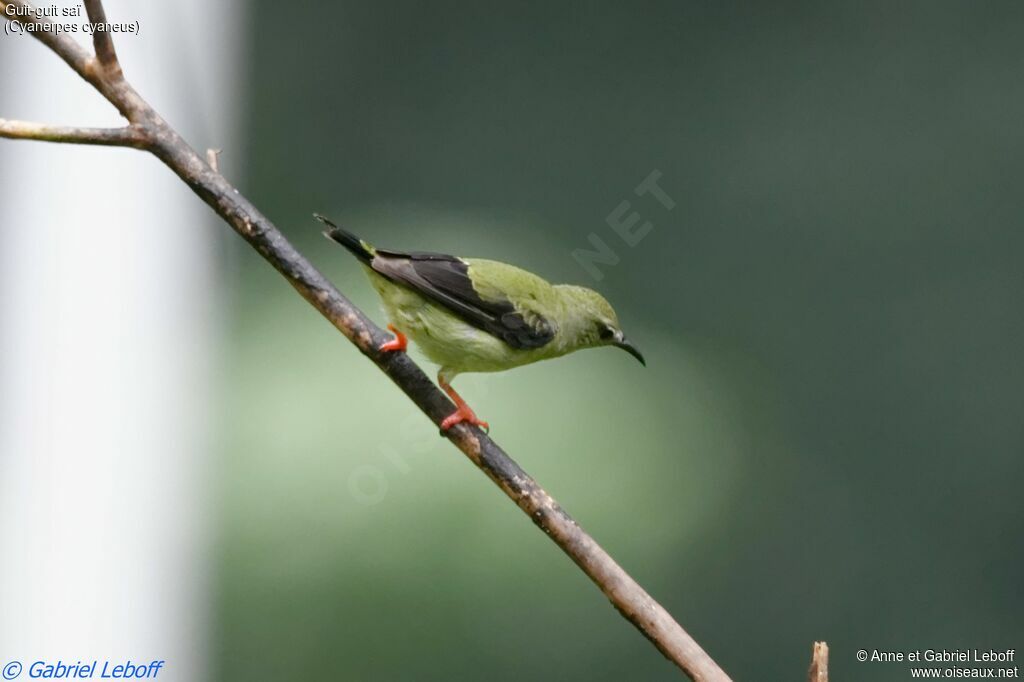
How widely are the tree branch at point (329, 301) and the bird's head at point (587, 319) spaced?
135 centimetres

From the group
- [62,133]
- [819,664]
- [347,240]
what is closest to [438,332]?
[347,240]

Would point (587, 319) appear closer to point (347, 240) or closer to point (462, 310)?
point (462, 310)

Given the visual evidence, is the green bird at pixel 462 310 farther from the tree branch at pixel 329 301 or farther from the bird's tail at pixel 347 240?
the tree branch at pixel 329 301

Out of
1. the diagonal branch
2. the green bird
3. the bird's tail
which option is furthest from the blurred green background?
the diagonal branch

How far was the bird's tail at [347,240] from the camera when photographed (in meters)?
3.75

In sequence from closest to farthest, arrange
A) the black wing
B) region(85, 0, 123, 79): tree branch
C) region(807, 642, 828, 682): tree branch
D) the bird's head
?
region(807, 642, 828, 682): tree branch
region(85, 0, 123, 79): tree branch
the black wing
the bird's head

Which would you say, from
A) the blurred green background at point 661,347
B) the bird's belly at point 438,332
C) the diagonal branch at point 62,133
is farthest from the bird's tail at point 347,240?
the blurred green background at point 661,347

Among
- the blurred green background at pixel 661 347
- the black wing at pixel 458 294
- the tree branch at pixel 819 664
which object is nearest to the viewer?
the tree branch at pixel 819 664

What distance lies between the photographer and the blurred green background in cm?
660

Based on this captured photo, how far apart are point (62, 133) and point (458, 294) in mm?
1627

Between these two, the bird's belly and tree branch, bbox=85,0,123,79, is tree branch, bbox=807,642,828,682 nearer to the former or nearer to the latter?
the bird's belly

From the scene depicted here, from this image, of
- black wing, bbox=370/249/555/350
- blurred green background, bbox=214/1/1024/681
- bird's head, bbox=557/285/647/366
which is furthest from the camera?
blurred green background, bbox=214/1/1024/681

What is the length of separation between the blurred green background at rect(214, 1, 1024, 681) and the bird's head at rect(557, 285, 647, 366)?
68.4 inches

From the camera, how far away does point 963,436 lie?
7.90m
